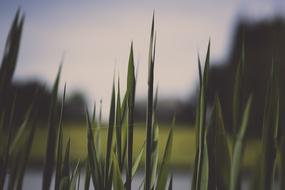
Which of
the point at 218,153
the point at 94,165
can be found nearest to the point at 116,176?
the point at 94,165

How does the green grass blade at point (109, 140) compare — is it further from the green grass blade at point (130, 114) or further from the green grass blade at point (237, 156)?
the green grass blade at point (237, 156)

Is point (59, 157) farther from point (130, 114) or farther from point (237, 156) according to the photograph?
point (237, 156)

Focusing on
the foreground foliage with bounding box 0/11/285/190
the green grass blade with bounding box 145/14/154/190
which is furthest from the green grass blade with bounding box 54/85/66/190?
the green grass blade with bounding box 145/14/154/190

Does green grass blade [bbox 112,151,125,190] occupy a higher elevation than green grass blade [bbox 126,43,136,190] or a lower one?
lower

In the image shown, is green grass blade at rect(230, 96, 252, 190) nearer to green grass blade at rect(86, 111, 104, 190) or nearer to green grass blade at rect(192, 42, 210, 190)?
green grass blade at rect(192, 42, 210, 190)

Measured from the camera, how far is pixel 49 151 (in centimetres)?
56

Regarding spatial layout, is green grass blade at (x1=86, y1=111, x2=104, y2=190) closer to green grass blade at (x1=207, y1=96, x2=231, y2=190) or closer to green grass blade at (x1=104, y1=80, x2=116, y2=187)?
green grass blade at (x1=104, y1=80, x2=116, y2=187)

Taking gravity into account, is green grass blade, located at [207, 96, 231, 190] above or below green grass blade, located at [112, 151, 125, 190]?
A: above

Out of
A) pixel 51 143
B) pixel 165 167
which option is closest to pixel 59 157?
pixel 51 143

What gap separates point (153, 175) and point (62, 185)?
122mm

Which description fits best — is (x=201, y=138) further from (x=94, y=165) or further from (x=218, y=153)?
(x=94, y=165)

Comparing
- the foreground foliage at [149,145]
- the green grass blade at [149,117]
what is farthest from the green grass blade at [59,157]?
the green grass blade at [149,117]

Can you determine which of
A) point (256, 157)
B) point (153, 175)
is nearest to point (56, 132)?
point (153, 175)

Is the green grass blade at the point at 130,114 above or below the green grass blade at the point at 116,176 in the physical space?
above
